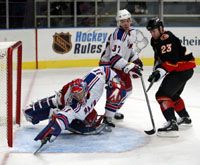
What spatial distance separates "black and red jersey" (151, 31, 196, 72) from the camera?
15.0 ft

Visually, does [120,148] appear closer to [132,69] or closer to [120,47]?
[132,69]

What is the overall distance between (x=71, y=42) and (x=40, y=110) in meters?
5.26

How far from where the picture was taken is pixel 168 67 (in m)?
4.68

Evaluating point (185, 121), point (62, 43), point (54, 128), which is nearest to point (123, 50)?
point (185, 121)

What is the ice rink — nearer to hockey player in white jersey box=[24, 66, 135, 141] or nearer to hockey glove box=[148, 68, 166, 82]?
hockey player in white jersey box=[24, 66, 135, 141]

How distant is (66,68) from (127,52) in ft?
15.3

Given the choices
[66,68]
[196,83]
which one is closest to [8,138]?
[196,83]

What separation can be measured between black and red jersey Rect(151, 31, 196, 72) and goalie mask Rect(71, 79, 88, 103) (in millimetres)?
738

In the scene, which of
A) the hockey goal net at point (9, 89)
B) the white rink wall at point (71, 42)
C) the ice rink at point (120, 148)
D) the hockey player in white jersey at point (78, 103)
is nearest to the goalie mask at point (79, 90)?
the hockey player in white jersey at point (78, 103)

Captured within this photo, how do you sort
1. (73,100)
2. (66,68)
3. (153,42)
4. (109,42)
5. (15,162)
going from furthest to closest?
1. (66,68)
2. (109,42)
3. (153,42)
4. (73,100)
5. (15,162)

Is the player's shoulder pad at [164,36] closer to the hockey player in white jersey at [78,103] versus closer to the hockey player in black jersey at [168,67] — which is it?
the hockey player in black jersey at [168,67]

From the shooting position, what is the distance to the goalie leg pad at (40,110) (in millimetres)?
4789

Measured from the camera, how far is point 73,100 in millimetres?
4410

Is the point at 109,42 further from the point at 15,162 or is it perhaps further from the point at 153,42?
the point at 15,162
